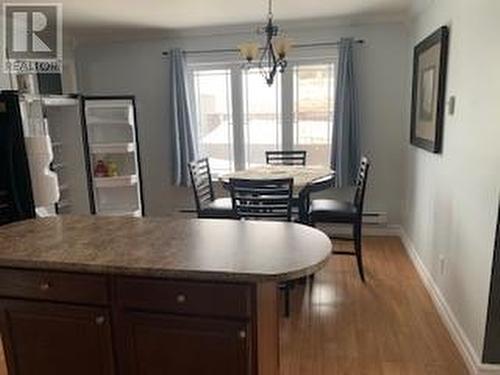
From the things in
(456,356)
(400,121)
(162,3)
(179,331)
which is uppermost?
(162,3)

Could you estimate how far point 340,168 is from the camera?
4.30m

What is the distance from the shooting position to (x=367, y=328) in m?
2.67

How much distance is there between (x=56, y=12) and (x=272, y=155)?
2.46 metres

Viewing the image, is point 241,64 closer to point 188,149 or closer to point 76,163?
point 188,149

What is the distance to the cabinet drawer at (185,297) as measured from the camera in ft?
4.55

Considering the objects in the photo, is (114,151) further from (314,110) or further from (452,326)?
(452,326)

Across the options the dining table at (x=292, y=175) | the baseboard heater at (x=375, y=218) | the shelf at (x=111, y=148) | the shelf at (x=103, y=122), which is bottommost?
the baseboard heater at (x=375, y=218)

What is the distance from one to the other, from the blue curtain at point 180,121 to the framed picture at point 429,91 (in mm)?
2411

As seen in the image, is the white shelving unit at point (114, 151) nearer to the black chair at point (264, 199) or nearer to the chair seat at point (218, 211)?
the chair seat at point (218, 211)

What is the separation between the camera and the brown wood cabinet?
1.42m

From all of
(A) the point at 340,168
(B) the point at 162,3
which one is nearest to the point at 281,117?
(A) the point at 340,168

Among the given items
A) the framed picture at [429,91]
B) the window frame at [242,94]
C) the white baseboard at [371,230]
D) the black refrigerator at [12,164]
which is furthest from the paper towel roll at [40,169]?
the framed picture at [429,91]

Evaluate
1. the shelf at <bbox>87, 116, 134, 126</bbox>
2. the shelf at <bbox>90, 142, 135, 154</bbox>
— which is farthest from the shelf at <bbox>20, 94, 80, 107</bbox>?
the shelf at <bbox>90, 142, 135, 154</bbox>
